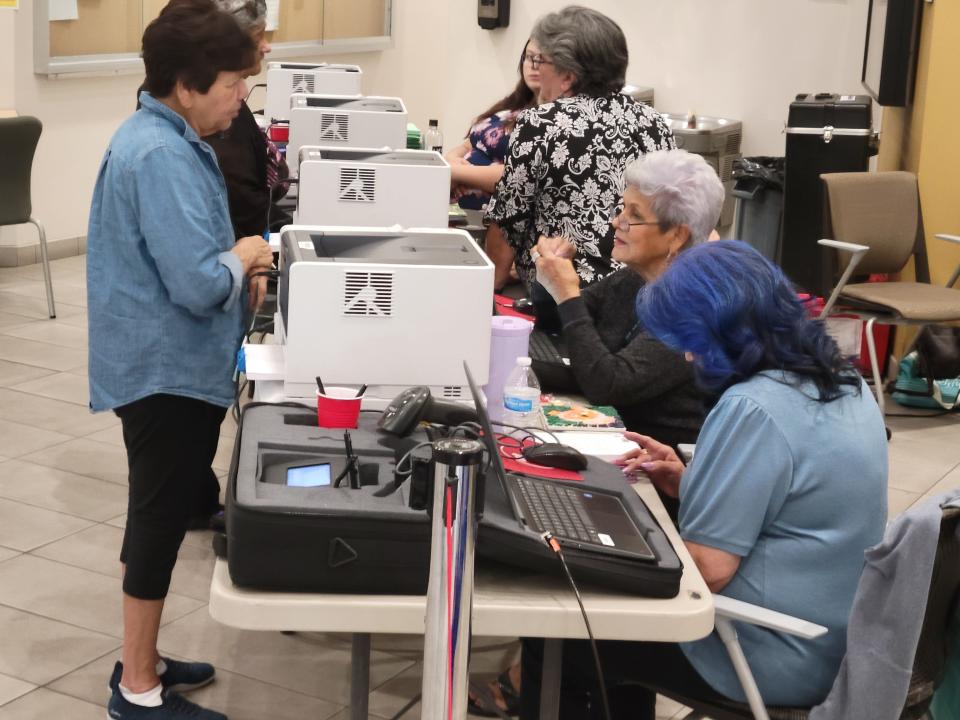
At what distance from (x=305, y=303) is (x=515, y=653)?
1173mm

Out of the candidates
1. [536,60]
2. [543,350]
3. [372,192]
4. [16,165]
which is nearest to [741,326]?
[543,350]

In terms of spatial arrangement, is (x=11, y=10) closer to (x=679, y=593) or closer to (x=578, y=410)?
(x=578, y=410)

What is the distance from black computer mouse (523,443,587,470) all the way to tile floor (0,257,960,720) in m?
0.92

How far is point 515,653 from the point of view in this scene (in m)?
2.98

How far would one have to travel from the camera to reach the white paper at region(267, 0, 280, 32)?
26.7 ft

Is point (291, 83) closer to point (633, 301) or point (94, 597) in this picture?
point (94, 597)

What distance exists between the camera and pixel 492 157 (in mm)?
4402

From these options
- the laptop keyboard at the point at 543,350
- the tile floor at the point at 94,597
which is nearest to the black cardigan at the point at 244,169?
the tile floor at the point at 94,597

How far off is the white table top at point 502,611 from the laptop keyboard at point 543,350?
101 centimetres

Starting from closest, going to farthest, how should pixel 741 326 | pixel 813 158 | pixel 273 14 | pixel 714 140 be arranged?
pixel 741 326, pixel 813 158, pixel 714 140, pixel 273 14

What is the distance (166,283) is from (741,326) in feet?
3.38

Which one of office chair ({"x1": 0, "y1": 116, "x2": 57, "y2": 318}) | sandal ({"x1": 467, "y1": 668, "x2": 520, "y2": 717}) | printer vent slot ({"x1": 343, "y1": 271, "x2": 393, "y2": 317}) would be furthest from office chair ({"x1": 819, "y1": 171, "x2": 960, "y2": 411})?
office chair ({"x1": 0, "y1": 116, "x2": 57, "y2": 318})

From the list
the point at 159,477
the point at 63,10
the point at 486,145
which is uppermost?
the point at 63,10

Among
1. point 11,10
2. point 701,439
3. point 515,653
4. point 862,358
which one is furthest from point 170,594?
point 11,10
